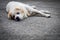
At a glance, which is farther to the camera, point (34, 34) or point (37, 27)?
point (37, 27)

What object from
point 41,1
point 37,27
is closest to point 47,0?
point 41,1

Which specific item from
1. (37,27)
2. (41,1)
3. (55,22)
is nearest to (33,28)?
(37,27)

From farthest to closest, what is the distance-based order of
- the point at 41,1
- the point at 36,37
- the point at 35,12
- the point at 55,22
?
the point at 41,1
the point at 35,12
the point at 55,22
the point at 36,37

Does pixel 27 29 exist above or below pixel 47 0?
below

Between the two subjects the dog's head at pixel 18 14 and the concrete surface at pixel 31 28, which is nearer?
the concrete surface at pixel 31 28

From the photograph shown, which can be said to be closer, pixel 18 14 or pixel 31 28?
pixel 31 28

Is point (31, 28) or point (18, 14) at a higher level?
point (18, 14)

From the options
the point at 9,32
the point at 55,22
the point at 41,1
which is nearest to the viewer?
the point at 9,32

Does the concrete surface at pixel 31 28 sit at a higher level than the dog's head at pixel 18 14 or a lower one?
lower

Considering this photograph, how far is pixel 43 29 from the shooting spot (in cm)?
310

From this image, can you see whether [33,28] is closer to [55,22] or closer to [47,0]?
[55,22]

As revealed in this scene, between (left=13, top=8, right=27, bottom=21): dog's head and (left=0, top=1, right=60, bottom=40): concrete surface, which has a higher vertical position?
(left=13, top=8, right=27, bottom=21): dog's head

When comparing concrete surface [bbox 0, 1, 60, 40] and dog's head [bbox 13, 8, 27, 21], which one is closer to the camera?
concrete surface [bbox 0, 1, 60, 40]

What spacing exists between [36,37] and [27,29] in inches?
16.2
